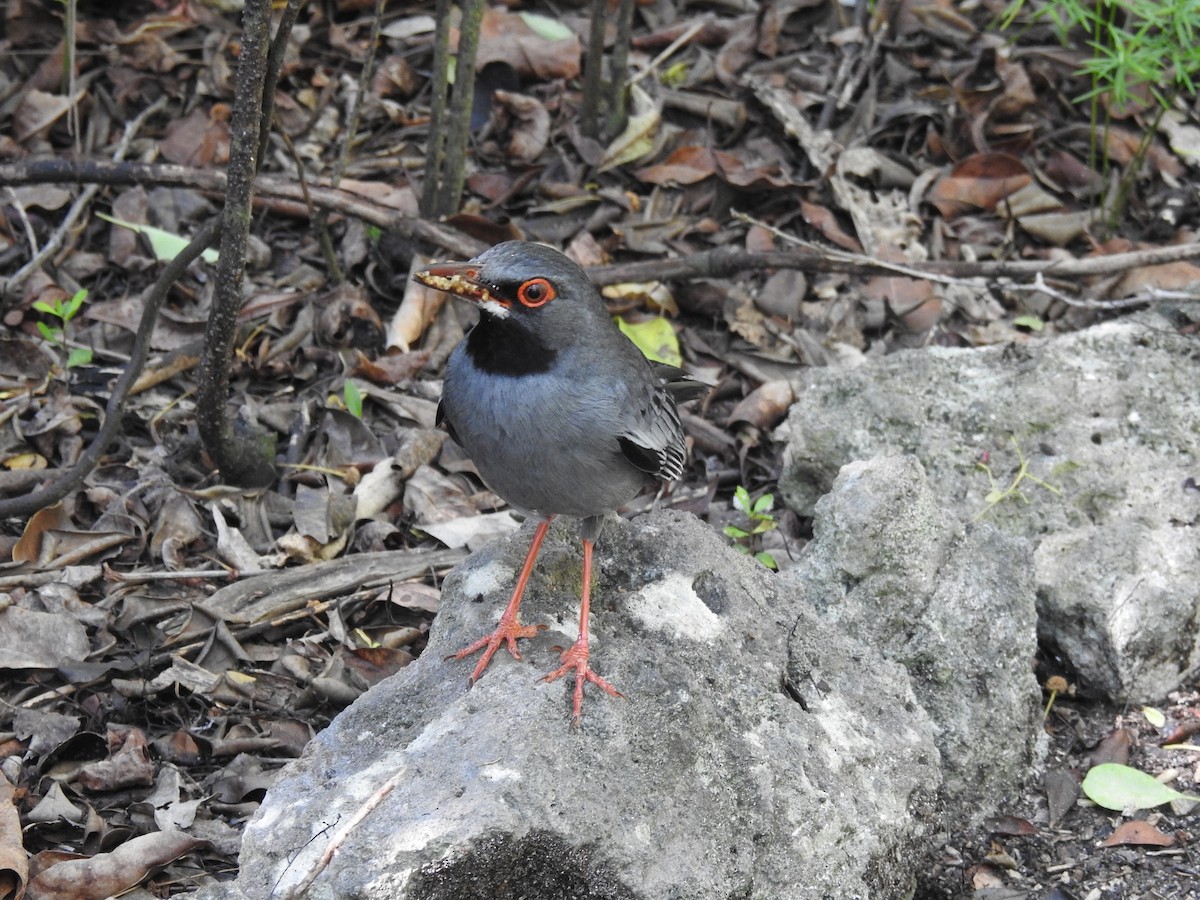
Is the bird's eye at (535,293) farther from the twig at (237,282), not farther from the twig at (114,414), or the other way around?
the twig at (114,414)

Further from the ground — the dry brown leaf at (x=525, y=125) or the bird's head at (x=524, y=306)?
the bird's head at (x=524, y=306)

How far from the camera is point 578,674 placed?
4.32 m

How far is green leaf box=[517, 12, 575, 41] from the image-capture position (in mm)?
9094

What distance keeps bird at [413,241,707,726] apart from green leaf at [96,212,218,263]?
10.7 ft

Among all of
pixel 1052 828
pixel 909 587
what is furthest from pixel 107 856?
pixel 1052 828

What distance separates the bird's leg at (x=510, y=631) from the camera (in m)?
4.51

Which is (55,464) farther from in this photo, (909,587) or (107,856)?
(909,587)

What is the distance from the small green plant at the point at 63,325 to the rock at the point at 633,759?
2.86m

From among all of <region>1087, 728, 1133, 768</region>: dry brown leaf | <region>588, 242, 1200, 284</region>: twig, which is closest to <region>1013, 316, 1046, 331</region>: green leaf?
<region>588, 242, 1200, 284</region>: twig

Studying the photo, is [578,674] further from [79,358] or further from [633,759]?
[79,358]

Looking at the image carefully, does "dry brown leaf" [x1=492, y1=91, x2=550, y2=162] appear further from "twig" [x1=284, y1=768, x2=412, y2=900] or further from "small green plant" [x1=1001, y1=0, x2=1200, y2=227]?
"twig" [x1=284, y1=768, x2=412, y2=900]

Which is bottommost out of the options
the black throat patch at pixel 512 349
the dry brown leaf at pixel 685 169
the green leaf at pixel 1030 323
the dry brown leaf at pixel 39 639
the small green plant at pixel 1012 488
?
the dry brown leaf at pixel 39 639

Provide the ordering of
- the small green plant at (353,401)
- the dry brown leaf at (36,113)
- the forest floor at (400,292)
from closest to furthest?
the forest floor at (400,292)
the small green plant at (353,401)
the dry brown leaf at (36,113)

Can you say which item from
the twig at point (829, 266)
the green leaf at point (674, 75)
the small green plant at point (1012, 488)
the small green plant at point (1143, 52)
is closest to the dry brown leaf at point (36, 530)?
the twig at point (829, 266)
